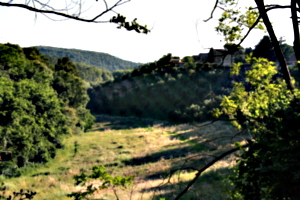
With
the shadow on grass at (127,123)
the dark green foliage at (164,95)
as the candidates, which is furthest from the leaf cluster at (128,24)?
the shadow on grass at (127,123)

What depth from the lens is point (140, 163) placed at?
29.5m

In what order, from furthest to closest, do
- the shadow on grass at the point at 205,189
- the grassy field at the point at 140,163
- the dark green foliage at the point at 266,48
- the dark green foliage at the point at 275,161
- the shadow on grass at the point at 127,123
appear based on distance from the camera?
the shadow on grass at the point at 127,123 < the grassy field at the point at 140,163 < the shadow on grass at the point at 205,189 < the dark green foliage at the point at 266,48 < the dark green foliage at the point at 275,161

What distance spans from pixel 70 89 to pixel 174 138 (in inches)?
770

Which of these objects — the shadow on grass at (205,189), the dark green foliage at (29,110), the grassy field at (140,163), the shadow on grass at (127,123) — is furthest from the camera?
the shadow on grass at (127,123)

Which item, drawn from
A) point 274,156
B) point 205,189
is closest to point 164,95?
point 205,189

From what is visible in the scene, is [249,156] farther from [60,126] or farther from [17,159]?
[60,126]

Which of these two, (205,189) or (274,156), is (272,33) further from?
(205,189)

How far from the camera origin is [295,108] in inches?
138

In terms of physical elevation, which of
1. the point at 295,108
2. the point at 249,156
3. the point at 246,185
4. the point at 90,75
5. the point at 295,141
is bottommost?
the point at 246,185

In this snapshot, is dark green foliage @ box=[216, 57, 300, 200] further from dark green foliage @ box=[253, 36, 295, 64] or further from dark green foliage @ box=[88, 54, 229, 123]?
dark green foliage @ box=[88, 54, 229, 123]

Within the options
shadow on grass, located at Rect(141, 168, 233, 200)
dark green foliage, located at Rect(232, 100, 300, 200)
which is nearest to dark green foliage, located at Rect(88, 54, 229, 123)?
shadow on grass, located at Rect(141, 168, 233, 200)

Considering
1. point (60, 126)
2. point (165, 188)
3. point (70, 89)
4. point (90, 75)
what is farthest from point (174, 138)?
point (90, 75)

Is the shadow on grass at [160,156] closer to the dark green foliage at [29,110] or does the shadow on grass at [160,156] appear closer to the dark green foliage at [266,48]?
the dark green foliage at [29,110]

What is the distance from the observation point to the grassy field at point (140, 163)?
1762 cm
